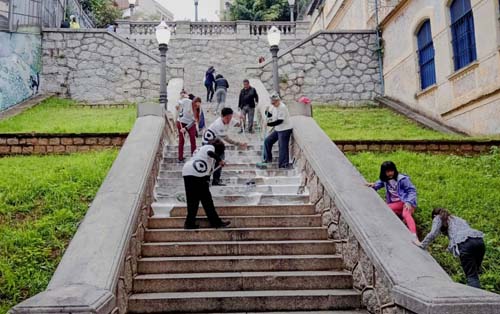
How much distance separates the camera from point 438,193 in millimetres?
7438

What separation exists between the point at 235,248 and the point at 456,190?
3.95 meters

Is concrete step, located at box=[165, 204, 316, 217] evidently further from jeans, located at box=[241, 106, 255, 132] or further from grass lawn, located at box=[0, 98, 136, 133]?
jeans, located at box=[241, 106, 255, 132]

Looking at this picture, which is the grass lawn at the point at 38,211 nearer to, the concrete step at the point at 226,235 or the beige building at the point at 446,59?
the concrete step at the point at 226,235

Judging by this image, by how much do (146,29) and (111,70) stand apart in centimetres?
747

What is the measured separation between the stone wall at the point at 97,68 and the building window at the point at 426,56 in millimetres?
9139

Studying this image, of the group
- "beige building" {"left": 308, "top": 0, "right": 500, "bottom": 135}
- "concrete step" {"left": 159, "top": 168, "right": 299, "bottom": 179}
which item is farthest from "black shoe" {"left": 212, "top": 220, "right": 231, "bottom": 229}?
"beige building" {"left": 308, "top": 0, "right": 500, "bottom": 135}

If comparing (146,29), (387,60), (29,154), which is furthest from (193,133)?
(146,29)

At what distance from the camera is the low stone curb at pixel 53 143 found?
32.8 ft

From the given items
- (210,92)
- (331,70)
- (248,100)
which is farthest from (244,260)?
(331,70)

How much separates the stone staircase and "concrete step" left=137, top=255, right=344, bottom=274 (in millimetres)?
12

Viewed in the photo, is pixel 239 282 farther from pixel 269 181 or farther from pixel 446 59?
pixel 446 59

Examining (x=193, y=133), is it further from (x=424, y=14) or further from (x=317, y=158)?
(x=424, y=14)

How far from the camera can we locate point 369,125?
14289 millimetres

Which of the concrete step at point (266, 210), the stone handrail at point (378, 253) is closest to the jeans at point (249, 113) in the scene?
the stone handrail at point (378, 253)
